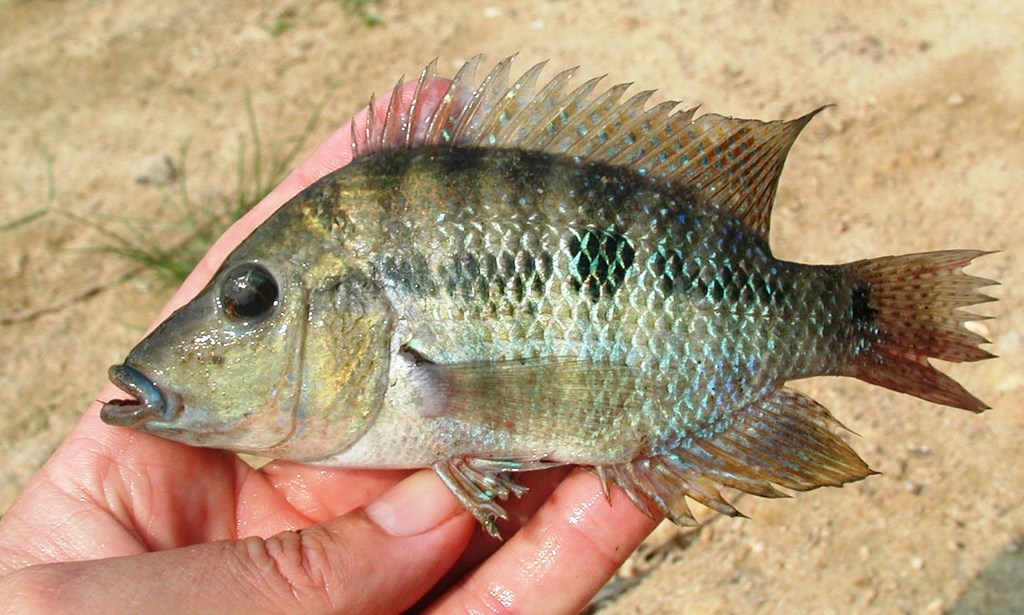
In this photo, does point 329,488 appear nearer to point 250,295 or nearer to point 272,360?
point 272,360

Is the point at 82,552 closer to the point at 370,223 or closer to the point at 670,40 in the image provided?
the point at 370,223

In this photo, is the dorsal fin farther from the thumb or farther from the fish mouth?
the thumb

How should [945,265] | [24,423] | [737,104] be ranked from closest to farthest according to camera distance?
[945,265], [24,423], [737,104]

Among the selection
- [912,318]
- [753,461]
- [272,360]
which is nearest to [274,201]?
[272,360]

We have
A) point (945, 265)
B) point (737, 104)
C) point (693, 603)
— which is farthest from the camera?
point (737, 104)

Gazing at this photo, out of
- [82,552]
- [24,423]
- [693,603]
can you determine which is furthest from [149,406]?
[24,423]

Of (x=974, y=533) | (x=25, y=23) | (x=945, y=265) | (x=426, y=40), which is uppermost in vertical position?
(x=25, y=23)

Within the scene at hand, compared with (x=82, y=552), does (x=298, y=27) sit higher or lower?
higher
